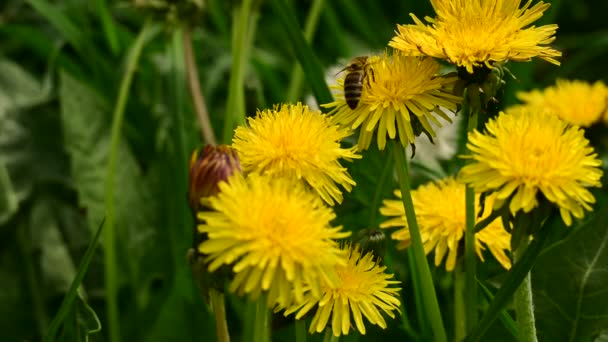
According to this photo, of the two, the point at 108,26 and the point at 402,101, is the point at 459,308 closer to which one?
the point at 402,101

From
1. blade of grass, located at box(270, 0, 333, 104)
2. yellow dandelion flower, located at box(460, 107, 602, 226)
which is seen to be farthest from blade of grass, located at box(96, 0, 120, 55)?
yellow dandelion flower, located at box(460, 107, 602, 226)

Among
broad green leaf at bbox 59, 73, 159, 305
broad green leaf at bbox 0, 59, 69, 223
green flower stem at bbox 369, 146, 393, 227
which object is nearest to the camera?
A: green flower stem at bbox 369, 146, 393, 227

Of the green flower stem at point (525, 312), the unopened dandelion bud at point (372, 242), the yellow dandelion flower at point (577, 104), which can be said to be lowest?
the green flower stem at point (525, 312)

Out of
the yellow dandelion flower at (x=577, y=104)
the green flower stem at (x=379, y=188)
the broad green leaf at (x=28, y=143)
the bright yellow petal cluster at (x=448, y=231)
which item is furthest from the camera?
the broad green leaf at (x=28, y=143)

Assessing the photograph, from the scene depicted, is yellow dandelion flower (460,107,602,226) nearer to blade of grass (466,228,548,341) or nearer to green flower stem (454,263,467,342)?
blade of grass (466,228,548,341)

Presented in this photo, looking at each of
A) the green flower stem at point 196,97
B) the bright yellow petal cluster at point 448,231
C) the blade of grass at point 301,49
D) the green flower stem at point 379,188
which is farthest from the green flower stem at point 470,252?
the green flower stem at point 196,97

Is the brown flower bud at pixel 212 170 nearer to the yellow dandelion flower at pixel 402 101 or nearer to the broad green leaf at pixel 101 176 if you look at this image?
the yellow dandelion flower at pixel 402 101

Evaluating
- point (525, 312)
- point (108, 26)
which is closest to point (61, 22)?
point (108, 26)
